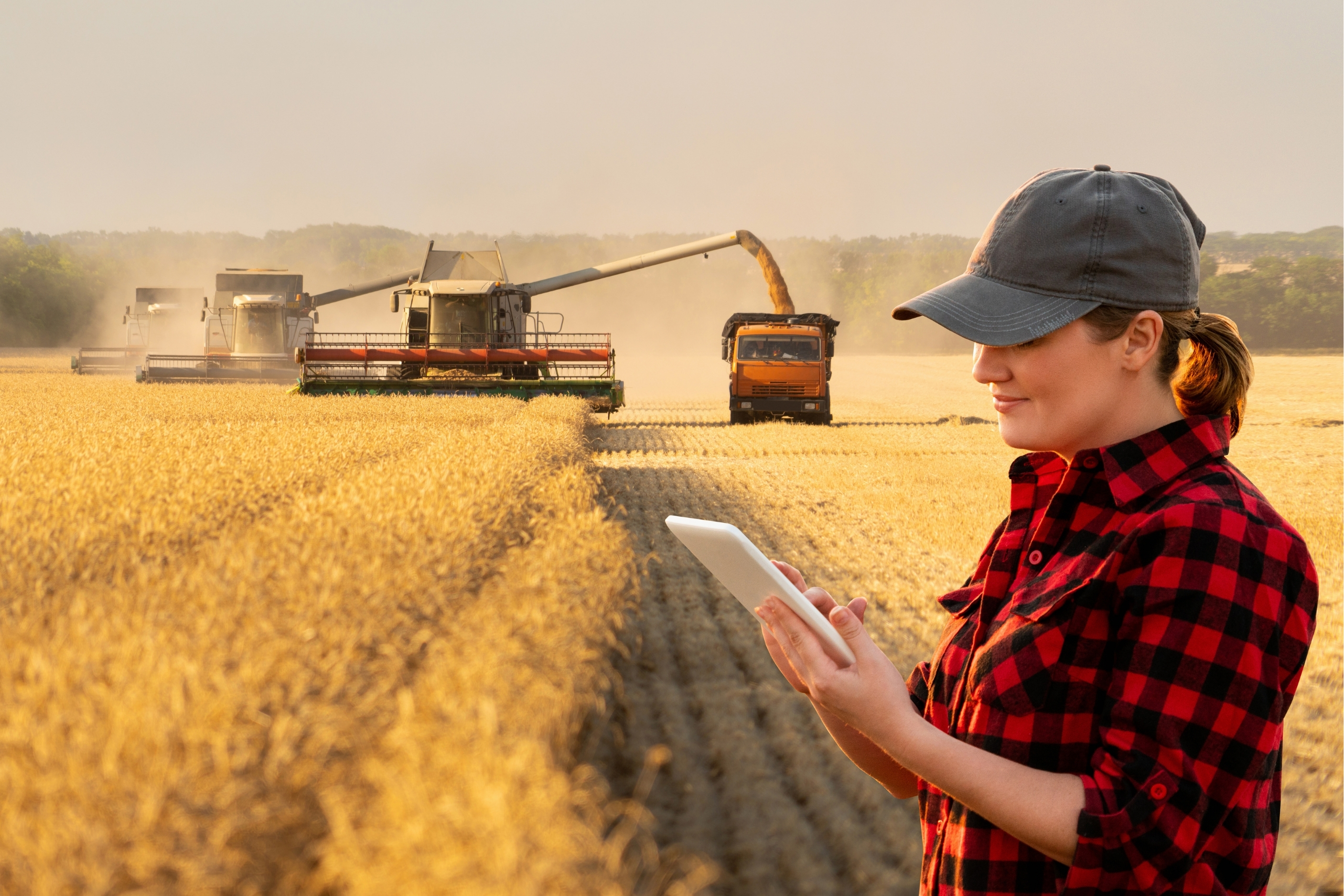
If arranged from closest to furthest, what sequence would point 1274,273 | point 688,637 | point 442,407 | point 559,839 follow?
point 559,839 → point 688,637 → point 442,407 → point 1274,273

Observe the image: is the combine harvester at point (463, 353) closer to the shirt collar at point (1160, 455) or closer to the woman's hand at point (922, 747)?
the woman's hand at point (922, 747)

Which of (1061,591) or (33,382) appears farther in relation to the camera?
(33,382)

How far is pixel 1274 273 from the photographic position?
8481 cm

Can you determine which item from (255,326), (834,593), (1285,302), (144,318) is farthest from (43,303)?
(1285,302)

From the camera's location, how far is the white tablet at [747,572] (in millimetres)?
1372

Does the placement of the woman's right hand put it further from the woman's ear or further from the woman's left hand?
the woman's ear

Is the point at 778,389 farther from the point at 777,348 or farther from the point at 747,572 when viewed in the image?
the point at 747,572

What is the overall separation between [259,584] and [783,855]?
1.82m

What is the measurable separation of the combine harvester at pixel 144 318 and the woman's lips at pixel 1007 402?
38.6 m

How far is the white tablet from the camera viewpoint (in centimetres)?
137

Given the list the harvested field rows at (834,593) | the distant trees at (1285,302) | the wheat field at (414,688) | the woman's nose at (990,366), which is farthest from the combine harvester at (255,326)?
the distant trees at (1285,302)

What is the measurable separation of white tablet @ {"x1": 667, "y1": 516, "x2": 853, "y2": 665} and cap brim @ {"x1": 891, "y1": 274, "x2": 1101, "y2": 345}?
0.44m

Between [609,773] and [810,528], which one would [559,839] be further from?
[810,528]

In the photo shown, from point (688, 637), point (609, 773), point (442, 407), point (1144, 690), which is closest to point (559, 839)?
point (1144, 690)
